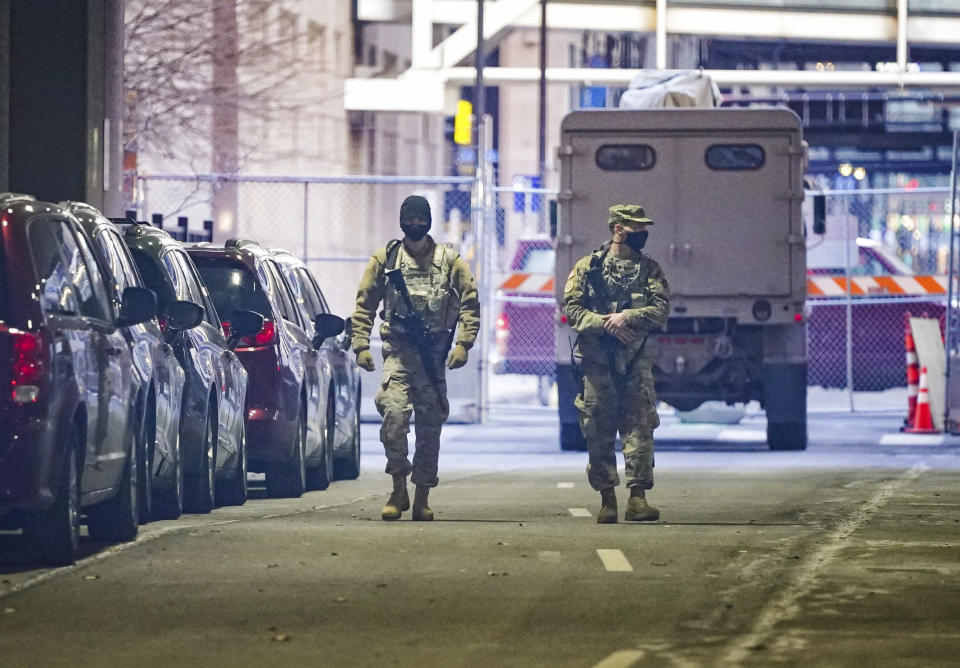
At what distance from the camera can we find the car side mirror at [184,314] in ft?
42.0

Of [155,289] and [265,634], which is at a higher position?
[155,289]

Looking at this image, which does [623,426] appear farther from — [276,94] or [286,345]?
[276,94]

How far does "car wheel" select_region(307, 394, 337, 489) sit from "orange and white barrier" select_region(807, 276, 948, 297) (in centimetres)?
→ 1456

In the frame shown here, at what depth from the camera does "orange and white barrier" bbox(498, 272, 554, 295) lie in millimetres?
31938

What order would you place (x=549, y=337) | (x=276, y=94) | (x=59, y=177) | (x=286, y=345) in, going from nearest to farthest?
(x=286, y=345), (x=59, y=177), (x=549, y=337), (x=276, y=94)

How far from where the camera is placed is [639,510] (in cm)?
1330

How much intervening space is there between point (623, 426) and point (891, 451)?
934 centimetres

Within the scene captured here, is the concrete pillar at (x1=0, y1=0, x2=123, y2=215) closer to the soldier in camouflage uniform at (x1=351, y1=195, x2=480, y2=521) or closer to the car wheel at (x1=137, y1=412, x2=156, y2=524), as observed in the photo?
the soldier in camouflage uniform at (x1=351, y1=195, x2=480, y2=521)

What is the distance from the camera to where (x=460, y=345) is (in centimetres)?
1352

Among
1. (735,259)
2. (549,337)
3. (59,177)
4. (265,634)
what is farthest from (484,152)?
(265,634)

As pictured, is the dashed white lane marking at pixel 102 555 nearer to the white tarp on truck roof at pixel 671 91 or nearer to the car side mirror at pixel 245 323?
the car side mirror at pixel 245 323

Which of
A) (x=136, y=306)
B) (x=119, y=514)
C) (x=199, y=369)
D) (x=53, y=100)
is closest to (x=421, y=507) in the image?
(x=199, y=369)

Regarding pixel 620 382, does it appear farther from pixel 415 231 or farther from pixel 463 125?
pixel 463 125

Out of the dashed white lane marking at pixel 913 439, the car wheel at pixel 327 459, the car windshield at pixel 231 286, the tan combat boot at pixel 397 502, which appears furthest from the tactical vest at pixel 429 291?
the dashed white lane marking at pixel 913 439
